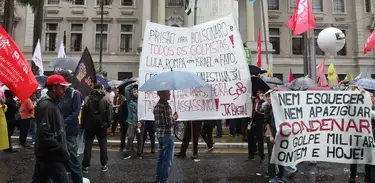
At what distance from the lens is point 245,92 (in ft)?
20.9

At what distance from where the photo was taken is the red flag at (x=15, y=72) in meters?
4.86

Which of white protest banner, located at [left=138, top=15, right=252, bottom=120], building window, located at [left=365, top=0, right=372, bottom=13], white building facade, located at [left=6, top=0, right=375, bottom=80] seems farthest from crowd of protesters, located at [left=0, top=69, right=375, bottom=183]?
building window, located at [left=365, top=0, right=372, bottom=13]

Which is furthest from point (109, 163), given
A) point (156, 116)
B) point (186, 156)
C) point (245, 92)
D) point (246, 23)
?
point (246, 23)

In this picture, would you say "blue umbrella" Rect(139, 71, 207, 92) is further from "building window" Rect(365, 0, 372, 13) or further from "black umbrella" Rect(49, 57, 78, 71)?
"building window" Rect(365, 0, 372, 13)

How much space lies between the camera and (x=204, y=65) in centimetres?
686

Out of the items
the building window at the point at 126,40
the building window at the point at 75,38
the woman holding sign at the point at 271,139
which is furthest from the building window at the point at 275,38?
the woman holding sign at the point at 271,139

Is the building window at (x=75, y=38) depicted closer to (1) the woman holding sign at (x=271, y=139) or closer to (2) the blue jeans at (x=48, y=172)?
(1) the woman holding sign at (x=271, y=139)

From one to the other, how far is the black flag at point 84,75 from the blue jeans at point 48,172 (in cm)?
246

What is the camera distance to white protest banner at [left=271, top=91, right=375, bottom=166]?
5.51m

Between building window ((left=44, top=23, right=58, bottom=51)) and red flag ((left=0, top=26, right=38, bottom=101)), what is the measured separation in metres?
32.8

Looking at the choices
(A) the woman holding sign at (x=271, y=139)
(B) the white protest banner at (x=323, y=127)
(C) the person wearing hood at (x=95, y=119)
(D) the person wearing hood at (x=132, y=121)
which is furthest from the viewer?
(D) the person wearing hood at (x=132, y=121)

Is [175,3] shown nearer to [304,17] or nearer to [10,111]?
[304,17]

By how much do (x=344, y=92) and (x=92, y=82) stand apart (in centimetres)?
454

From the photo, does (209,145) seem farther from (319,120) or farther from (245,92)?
(319,120)
